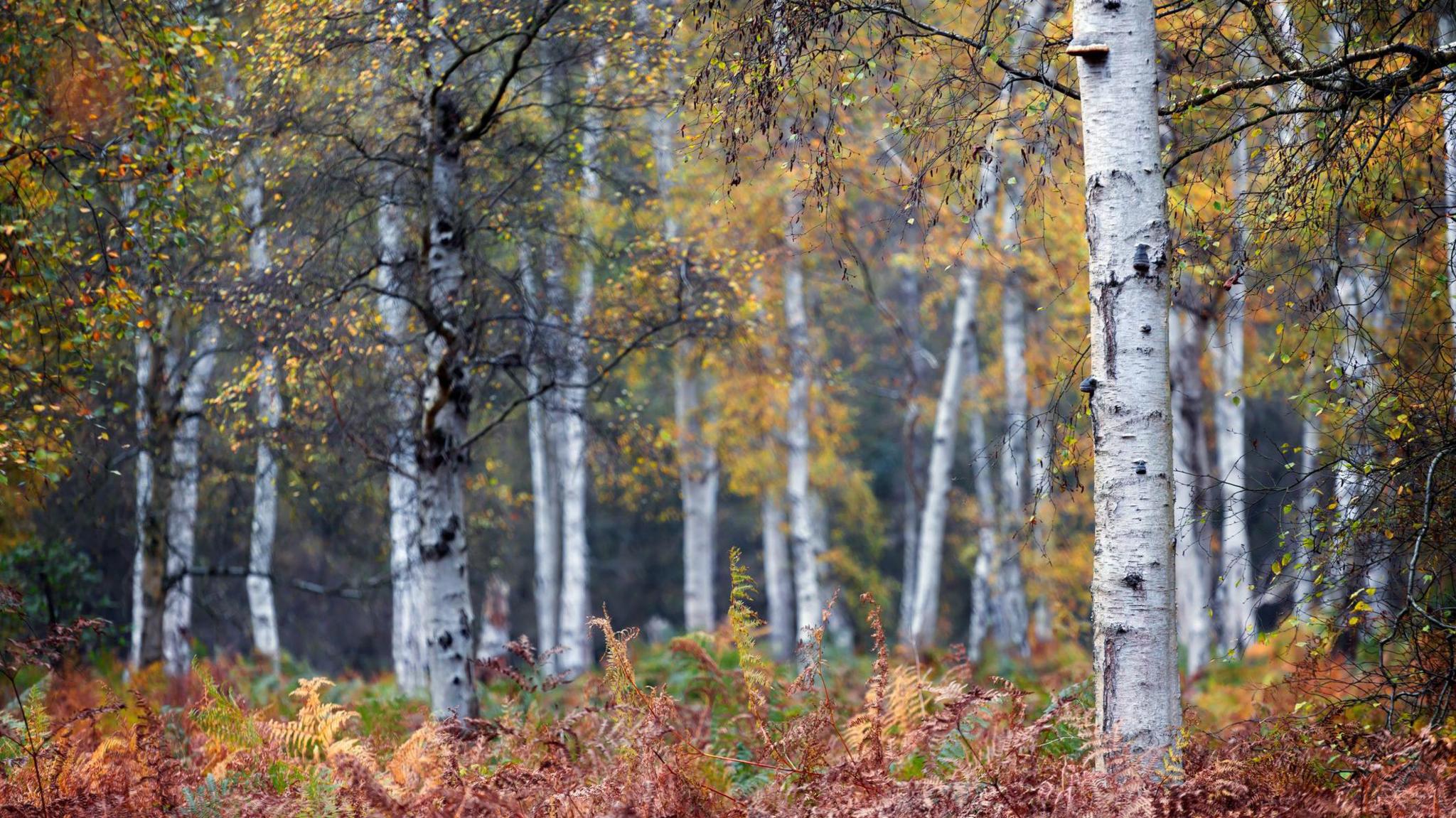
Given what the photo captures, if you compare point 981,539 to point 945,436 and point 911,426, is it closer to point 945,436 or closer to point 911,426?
point 911,426

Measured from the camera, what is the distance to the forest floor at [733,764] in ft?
13.5

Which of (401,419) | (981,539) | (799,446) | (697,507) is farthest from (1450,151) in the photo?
(981,539)

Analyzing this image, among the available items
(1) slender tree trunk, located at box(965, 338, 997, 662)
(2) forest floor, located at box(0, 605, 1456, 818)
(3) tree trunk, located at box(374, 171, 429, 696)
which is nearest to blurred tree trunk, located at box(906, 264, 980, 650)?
(1) slender tree trunk, located at box(965, 338, 997, 662)

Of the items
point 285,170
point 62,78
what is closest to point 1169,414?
point 285,170

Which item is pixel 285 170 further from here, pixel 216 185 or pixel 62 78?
pixel 62 78

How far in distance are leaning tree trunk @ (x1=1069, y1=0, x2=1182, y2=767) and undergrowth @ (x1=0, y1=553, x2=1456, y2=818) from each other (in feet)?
1.01

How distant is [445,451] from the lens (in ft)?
25.9

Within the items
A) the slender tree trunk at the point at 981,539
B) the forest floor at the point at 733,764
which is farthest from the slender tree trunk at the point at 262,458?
the slender tree trunk at the point at 981,539

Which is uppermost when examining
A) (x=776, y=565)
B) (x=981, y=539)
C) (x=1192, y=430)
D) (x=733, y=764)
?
(x=1192, y=430)

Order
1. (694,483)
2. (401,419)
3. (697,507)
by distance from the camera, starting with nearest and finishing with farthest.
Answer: (401,419), (697,507), (694,483)

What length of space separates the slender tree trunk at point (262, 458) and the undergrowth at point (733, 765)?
105 inches

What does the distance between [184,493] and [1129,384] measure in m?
13.1

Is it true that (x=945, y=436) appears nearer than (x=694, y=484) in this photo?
Yes

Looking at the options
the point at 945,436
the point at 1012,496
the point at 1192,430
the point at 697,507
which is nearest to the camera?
the point at 1192,430
